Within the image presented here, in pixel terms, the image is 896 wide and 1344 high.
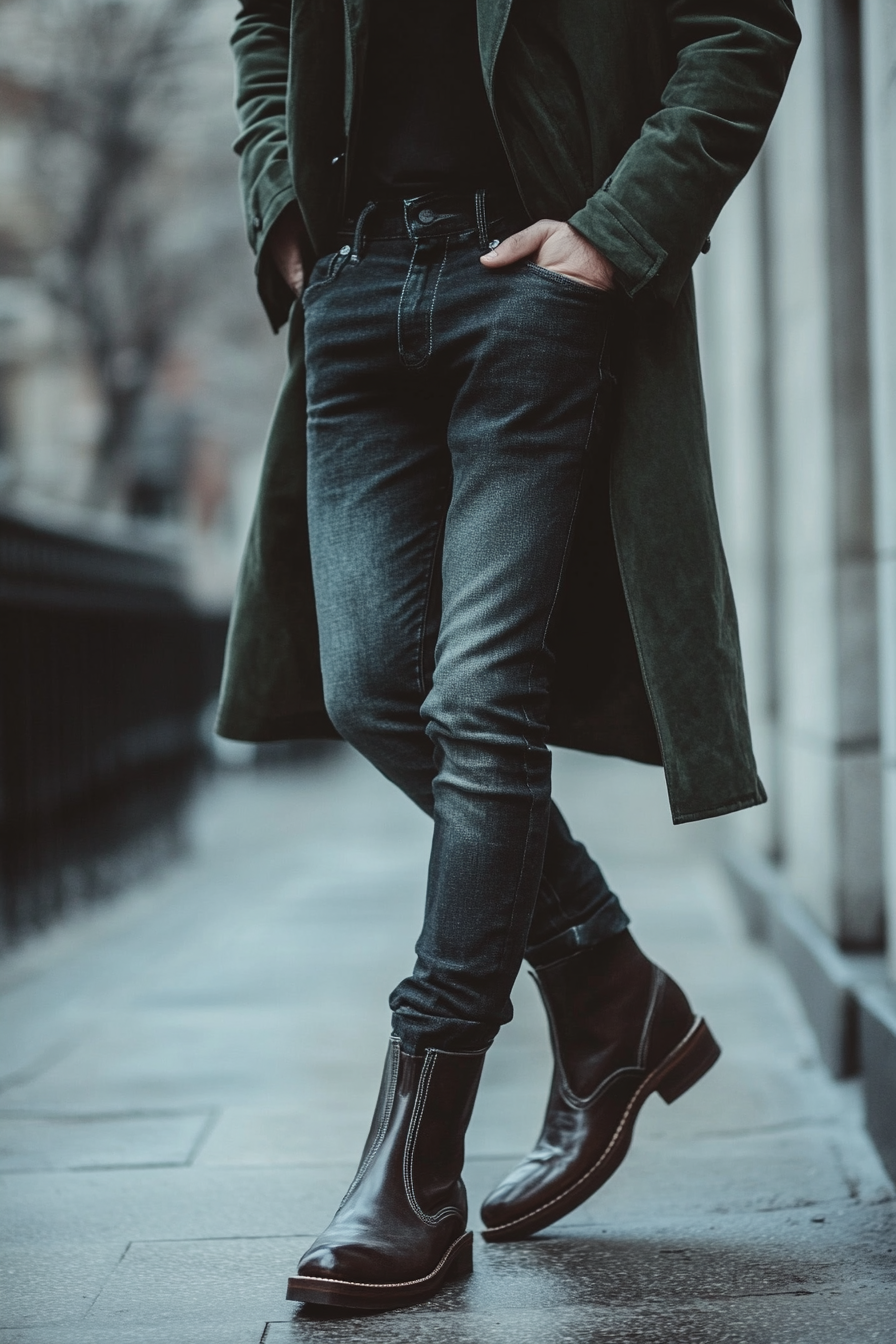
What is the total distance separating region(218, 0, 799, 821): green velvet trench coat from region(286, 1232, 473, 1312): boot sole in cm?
66

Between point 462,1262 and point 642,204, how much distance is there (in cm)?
136

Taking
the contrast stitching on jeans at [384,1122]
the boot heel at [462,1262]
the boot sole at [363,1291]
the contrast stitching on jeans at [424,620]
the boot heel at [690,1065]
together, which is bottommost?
the boot heel at [462,1262]

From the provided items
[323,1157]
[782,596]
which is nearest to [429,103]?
[323,1157]

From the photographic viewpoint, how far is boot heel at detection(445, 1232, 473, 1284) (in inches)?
71.4

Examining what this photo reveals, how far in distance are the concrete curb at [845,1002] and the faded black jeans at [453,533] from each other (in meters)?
0.65

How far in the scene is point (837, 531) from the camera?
309 centimetres

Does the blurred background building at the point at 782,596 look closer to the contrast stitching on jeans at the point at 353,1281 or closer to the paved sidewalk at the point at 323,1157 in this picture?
the paved sidewalk at the point at 323,1157

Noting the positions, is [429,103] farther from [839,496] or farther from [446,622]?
[839,496]

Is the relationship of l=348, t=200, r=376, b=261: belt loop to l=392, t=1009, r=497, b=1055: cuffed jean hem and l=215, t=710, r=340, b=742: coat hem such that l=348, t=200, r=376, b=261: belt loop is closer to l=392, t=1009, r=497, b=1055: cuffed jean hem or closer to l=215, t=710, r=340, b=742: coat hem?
l=215, t=710, r=340, b=742: coat hem

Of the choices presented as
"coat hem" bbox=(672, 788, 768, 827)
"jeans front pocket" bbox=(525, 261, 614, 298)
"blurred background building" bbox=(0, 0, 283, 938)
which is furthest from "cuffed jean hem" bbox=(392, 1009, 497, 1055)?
"blurred background building" bbox=(0, 0, 283, 938)

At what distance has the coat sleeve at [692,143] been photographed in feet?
5.76

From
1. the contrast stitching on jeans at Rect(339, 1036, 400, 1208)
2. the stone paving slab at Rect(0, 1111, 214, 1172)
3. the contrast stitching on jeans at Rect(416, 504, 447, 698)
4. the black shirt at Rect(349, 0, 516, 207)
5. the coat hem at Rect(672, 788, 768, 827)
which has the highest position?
the black shirt at Rect(349, 0, 516, 207)

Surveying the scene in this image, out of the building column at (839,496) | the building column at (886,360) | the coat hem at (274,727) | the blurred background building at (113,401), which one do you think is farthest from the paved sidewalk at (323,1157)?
the blurred background building at (113,401)

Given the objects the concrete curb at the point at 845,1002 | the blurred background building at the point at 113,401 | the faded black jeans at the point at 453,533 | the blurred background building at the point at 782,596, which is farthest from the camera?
the blurred background building at the point at 113,401
